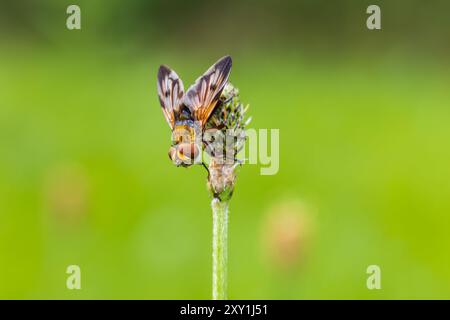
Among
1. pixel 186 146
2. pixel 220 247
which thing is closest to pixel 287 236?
pixel 186 146

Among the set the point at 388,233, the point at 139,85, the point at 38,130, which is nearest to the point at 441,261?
the point at 388,233

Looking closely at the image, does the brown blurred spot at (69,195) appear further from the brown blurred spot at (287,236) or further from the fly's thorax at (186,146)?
the fly's thorax at (186,146)

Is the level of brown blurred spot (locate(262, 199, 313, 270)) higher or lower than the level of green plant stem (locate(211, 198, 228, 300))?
lower

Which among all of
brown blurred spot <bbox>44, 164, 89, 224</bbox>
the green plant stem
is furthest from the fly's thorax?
brown blurred spot <bbox>44, 164, 89, 224</bbox>

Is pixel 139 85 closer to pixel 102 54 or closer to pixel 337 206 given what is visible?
pixel 102 54

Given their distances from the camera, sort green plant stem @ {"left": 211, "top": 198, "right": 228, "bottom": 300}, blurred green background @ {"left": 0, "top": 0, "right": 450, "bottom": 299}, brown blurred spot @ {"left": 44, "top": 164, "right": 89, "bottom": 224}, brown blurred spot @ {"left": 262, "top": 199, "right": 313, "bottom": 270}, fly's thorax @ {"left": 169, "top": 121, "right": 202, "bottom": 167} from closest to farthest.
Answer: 1. green plant stem @ {"left": 211, "top": 198, "right": 228, "bottom": 300}
2. fly's thorax @ {"left": 169, "top": 121, "right": 202, "bottom": 167}
3. brown blurred spot @ {"left": 262, "top": 199, "right": 313, "bottom": 270}
4. brown blurred spot @ {"left": 44, "top": 164, "right": 89, "bottom": 224}
5. blurred green background @ {"left": 0, "top": 0, "right": 450, "bottom": 299}

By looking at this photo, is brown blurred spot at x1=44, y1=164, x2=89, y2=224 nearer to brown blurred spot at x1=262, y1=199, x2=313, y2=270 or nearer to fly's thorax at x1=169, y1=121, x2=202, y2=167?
brown blurred spot at x1=262, y1=199, x2=313, y2=270

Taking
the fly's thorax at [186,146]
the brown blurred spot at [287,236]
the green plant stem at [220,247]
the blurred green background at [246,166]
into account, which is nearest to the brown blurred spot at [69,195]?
the blurred green background at [246,166]

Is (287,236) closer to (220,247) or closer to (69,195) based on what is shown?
(69,195)
